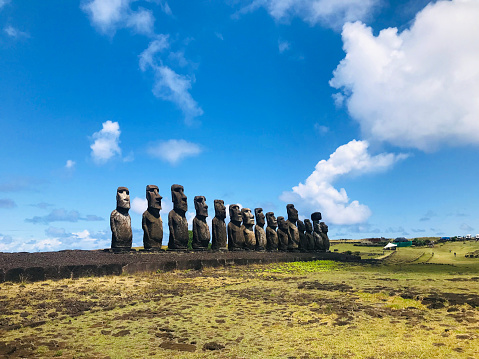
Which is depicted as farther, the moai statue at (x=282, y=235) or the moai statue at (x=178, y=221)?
the moai statue at (x=282, y=235)

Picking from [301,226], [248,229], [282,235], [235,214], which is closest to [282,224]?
[282,235]

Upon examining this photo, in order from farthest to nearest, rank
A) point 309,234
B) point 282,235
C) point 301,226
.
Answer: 1. point 309,234
2. point 301,226
3. point 282,235

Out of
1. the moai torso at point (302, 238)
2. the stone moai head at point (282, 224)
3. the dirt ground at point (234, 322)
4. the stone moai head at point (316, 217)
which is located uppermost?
the stone moai head at point (316, 217)

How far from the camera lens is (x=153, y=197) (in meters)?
16.1

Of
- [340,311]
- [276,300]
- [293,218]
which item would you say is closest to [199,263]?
[276,300]

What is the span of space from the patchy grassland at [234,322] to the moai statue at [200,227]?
9.76m

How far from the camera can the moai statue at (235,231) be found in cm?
2089

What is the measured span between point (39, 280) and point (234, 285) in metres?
4.81

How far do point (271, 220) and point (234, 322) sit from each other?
20133 mm

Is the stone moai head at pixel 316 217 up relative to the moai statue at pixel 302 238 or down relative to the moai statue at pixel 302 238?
up

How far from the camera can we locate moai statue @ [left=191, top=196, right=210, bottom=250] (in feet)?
60.0

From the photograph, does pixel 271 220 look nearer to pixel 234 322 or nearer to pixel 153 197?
pixel 153 197

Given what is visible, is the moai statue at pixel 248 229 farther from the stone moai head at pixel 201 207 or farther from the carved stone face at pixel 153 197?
the carved stone face at pixel 153 197

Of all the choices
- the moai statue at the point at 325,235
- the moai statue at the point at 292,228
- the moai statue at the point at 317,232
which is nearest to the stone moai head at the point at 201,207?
the moai statue at the point at 292,228
